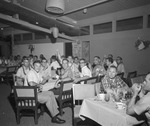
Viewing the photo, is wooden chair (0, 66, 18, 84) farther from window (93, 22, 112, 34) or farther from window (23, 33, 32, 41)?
window (23, 33, 32, 41)

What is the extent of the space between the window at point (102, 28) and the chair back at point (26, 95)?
19.8ft

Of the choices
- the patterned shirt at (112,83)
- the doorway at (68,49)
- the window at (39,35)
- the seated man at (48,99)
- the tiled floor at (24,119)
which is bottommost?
the tiled floor at (24,119)

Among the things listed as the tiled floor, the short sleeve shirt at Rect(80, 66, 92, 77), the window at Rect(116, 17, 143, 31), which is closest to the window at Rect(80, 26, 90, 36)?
the window at Rect(116, 17, 143, 31)

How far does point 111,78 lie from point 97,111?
924 mm

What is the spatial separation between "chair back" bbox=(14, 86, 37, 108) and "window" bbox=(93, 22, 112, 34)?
6044 mm

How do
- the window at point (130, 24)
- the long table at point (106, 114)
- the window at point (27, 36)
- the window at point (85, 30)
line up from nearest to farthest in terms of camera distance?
the long table at point (106, 114) → the window at point (130, 24) → the window at point (85, 30) → the window at point (27, 36)

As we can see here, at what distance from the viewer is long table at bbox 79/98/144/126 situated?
1449mm

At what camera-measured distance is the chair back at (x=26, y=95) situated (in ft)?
7.80

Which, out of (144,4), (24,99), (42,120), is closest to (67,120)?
A: (42,120)

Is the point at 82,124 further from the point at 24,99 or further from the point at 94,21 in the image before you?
the point at 94,21

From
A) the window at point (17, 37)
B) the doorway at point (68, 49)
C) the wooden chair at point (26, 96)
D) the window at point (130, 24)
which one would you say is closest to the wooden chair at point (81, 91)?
the wooden chair at point (26, 96)

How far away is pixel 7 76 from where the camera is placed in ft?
19.4

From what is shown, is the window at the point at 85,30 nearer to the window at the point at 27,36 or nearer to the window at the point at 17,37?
the window at the point at 27,36

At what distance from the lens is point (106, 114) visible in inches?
64.6
